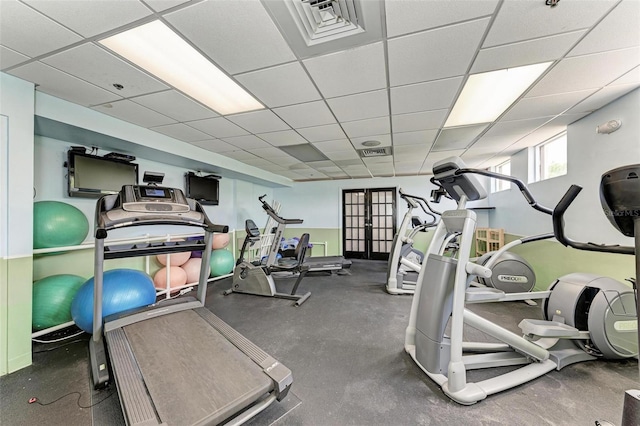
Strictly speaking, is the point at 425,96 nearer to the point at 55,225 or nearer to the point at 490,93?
the point at 490,93

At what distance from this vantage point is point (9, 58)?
175 cm

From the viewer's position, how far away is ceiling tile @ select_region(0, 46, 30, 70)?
1.67 m

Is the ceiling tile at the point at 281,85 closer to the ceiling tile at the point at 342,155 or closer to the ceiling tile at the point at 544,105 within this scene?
the ceiling tile at the point at 342,155

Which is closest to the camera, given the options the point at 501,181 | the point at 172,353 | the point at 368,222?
the point at 172,353

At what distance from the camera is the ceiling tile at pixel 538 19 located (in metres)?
1.33

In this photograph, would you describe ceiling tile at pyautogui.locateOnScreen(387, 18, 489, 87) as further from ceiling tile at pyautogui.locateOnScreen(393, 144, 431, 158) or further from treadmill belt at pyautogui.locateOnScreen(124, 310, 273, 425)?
treadmill belt at pyautogui.locateOnScreen(124, 310, 273, 425)

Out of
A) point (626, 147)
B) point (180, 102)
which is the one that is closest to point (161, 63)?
point (180, 102)

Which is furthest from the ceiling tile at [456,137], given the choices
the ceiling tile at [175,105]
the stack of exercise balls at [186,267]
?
the stack of exercise balls at [186,267]

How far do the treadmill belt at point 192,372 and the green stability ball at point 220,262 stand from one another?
→ 2.31 metres

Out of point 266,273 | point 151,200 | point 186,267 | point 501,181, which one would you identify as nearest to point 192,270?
point 186,267

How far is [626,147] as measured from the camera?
7.48 feet

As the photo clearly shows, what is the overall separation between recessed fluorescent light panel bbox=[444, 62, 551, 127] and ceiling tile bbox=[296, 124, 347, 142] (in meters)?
1.41

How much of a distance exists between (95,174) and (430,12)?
3.93 meters

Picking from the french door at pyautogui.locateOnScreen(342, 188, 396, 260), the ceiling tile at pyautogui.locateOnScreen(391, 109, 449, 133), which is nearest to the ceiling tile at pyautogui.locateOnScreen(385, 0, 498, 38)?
the ceiling tile at pyautogui.locateOnScreen(391, 109, 449, 133)
